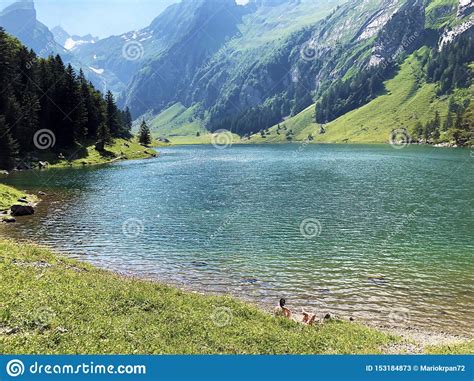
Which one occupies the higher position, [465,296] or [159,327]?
[159,327]

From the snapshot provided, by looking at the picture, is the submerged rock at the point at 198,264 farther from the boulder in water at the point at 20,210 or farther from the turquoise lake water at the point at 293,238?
the boulder in water at the point at 20,210

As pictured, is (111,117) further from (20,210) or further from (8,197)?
(20,210)

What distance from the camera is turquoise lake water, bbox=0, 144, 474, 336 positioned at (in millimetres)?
31797

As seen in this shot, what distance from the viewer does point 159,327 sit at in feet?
65.7

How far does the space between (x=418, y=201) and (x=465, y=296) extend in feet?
141

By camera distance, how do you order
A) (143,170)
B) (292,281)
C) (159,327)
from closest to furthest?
(159,327) → (292,281) → (143,170)

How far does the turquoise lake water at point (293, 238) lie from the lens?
31797 millimetres

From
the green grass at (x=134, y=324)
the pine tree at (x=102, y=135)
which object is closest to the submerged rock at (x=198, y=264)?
the green grass at (x=134, y=324)

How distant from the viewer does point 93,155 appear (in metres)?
145

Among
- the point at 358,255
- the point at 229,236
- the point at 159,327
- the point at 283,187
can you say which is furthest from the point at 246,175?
the point at 159,327

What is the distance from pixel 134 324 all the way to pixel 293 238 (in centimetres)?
3057

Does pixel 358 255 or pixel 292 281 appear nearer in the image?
pixel 292 281
